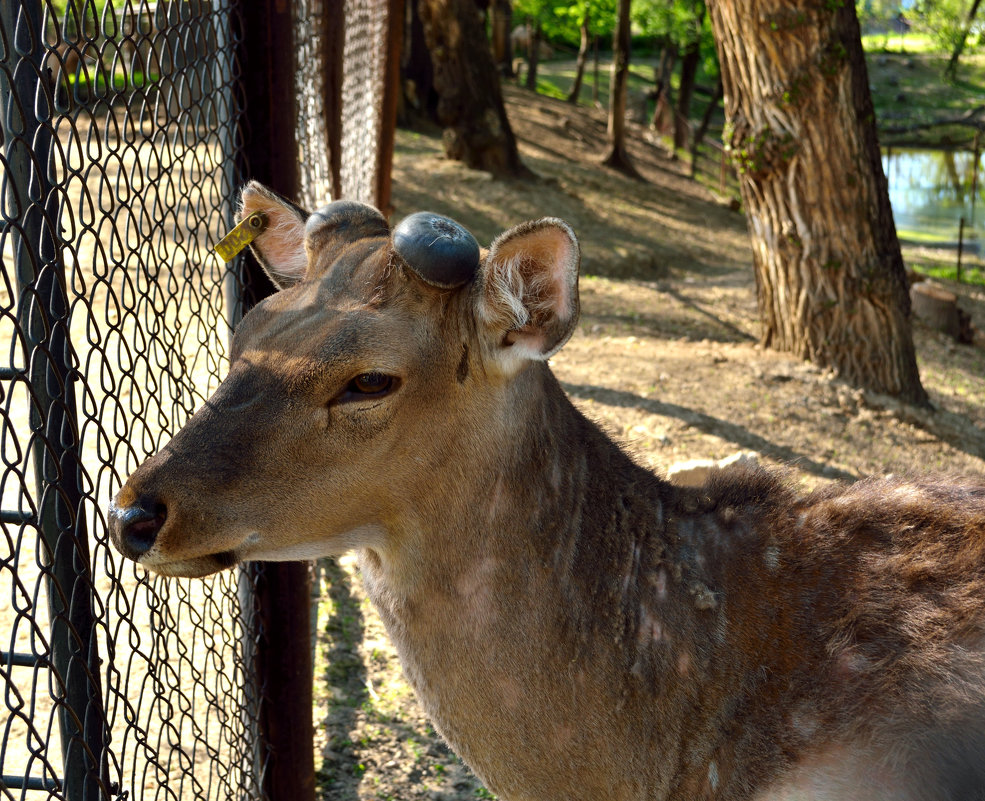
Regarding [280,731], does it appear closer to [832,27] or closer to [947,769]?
[947,769]

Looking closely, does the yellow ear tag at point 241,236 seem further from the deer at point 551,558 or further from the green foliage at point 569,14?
the green foliage at point 569,14

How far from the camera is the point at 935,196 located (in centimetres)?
3159

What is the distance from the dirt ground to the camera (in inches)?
172

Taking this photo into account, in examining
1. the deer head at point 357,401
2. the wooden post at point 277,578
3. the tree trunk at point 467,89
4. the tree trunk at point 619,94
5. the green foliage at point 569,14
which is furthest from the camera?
the green foliage at point 569,14

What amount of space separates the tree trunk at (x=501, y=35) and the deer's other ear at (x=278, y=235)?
24.1 meters

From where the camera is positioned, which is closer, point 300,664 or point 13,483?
point 300,664

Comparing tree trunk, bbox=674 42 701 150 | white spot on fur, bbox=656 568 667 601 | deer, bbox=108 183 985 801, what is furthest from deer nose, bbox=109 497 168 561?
tree trunk, bbox=674 42 701 150

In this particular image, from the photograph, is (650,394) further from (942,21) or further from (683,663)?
(942,21)

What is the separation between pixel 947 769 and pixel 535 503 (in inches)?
46.9

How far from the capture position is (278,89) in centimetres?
319

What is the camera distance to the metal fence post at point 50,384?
1863mm

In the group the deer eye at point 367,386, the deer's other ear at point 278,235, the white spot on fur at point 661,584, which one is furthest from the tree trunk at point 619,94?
the deer eye at point 367,386

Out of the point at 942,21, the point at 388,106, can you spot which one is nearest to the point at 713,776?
the point at 388,106

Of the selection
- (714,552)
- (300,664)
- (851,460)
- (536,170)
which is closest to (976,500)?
(714,552)
